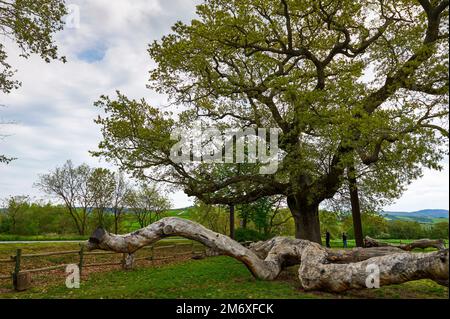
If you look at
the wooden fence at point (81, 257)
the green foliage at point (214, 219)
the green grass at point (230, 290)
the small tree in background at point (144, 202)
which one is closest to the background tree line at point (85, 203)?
the small tree in background at point (144, 202)

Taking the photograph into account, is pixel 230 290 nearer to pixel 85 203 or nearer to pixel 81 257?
pixel 81 257

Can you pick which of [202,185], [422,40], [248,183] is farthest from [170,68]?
[422,40]

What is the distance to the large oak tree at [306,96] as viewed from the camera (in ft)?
39.3

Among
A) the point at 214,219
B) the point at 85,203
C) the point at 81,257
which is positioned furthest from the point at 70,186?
the point at 81,257

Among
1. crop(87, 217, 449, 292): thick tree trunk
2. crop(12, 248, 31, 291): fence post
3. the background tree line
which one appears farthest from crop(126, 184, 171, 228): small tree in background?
crop(87, 217, 449, 292): thick tree trunk

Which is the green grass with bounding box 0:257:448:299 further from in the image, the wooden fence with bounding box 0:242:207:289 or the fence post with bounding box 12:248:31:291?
the wooden fence with bounding box 0:242:207:289

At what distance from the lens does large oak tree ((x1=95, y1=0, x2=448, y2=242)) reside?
39.3 feet

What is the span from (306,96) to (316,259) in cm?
674

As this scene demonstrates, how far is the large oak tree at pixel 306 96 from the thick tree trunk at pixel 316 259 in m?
3.87

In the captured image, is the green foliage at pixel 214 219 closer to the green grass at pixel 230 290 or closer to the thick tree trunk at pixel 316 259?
the green grass at pixel 230 290

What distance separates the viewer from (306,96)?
13.1 m

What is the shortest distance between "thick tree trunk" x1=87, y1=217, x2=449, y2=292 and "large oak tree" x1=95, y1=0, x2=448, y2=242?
3869mm

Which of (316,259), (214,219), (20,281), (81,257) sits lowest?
(20,281)
